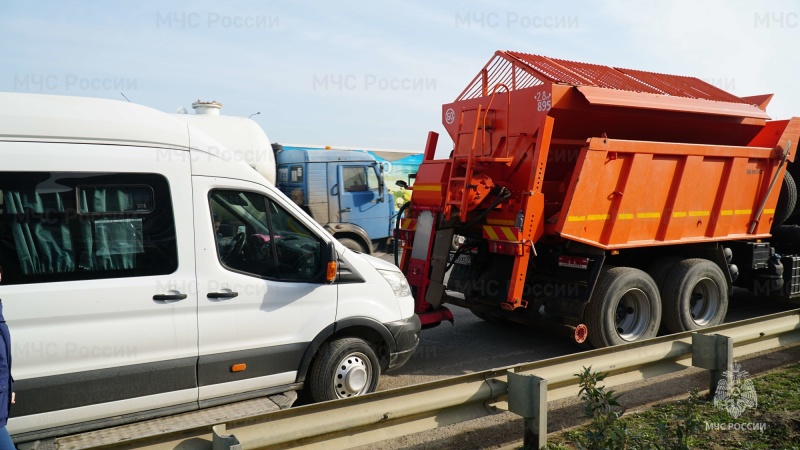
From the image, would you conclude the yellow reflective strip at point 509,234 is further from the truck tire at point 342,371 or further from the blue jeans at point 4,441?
the blue jeans at point 4,441

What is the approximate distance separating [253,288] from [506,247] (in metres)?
2.94

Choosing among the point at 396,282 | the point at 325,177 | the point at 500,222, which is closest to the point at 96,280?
the point at 396,282

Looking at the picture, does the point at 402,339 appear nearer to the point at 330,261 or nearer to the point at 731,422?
the point at 330,261

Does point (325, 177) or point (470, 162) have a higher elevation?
point (470, 162)

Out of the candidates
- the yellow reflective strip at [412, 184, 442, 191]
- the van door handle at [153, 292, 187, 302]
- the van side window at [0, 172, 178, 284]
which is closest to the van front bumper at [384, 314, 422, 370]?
the van door handle at [153, 292, 187, 302]

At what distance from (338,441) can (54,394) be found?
69.5 inches

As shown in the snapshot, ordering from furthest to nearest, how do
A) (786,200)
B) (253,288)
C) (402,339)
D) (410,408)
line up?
(786,200) < (402,339) < (253,288) < (410,408)

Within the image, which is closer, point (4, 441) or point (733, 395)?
point (4, 441)

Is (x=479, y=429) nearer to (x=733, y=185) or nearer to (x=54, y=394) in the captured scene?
(x=54, y=394)

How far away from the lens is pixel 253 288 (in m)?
4.59

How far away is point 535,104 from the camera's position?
666 cm

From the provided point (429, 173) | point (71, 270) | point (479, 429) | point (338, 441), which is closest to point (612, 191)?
point (429, 173)

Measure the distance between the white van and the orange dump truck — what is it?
2177mm

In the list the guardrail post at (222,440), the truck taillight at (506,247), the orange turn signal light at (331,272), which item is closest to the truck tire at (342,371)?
the orange turn signal light at (331,272)
